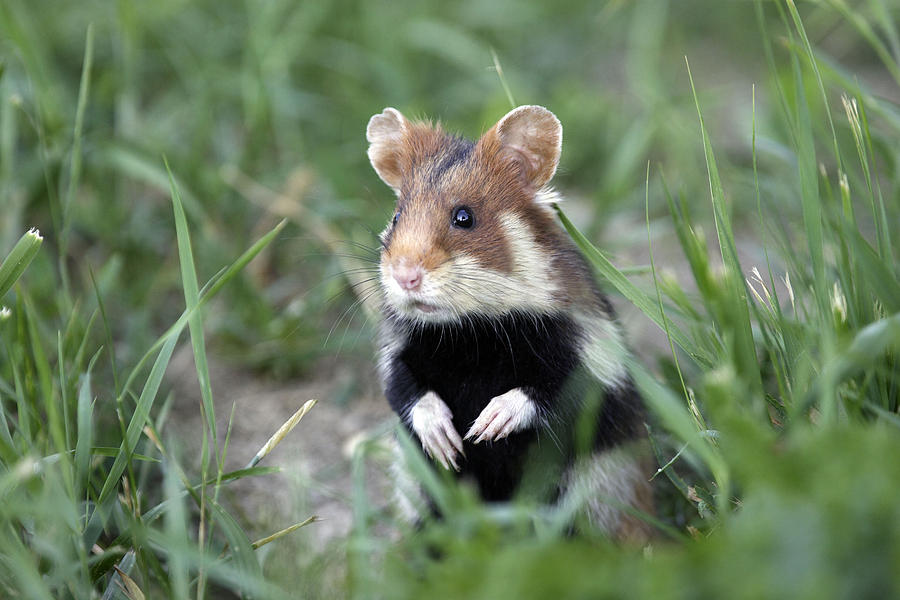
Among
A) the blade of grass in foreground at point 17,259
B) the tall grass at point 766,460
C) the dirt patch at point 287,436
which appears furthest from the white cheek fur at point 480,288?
the blade of grass in foreground at point 17,259

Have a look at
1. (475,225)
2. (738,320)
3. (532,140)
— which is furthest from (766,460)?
(532,140)

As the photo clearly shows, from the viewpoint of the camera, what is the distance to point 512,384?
Answer: 2646 millimetres

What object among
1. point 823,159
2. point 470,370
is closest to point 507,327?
point 470,370

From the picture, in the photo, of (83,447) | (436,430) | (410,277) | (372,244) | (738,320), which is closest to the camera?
(738,320)

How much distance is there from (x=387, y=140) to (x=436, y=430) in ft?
3.56

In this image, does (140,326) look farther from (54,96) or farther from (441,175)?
(441,175)

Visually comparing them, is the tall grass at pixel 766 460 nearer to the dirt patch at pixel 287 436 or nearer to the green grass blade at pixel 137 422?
the dirt patch at pixel 287 436

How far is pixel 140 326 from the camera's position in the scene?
3.63 meters

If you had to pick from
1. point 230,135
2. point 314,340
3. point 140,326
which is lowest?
A: point 314,340

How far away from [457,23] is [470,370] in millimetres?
3711

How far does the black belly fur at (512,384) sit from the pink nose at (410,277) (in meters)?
0.22

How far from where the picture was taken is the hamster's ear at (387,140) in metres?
3.00

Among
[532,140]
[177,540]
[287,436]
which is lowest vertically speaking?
[287,436]

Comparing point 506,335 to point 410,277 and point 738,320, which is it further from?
point 738,320
